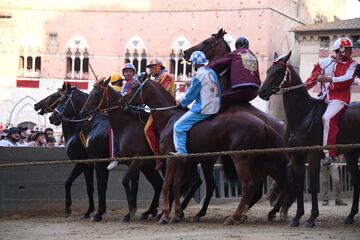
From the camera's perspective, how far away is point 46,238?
36.3 ft

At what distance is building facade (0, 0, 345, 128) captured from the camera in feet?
180

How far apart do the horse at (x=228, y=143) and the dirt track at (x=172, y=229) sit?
510mm

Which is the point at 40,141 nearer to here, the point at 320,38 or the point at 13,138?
the point at 13,138

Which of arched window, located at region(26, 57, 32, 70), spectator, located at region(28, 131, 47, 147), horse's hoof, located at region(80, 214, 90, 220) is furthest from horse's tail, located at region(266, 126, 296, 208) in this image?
arched window, located at region(26, 57, 32, 70)

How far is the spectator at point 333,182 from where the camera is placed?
18.7 metres

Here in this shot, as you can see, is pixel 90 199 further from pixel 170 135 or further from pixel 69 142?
pixel 170 135

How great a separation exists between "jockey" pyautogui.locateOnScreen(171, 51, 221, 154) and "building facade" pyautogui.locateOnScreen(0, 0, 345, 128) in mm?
41566

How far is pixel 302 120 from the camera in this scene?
40.9 ft

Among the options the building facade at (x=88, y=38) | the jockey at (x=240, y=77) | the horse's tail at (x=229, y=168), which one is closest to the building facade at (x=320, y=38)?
the building facade at (x=88, y=38)

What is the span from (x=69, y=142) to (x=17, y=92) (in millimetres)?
40775

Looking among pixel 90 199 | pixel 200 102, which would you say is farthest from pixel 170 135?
pixel 90 199

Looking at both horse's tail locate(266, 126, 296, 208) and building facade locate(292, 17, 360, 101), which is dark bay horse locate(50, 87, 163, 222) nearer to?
horse's tail locate(266, 126, 296, 208)

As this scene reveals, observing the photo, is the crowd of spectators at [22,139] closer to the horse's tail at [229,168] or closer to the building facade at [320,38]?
the horse's tail at [229,168]

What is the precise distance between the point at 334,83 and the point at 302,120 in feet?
2.43
